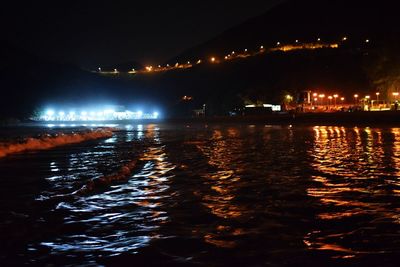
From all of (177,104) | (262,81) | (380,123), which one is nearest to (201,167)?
(380,123)

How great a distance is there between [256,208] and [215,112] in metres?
129

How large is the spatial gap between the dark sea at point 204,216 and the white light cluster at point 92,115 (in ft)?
480

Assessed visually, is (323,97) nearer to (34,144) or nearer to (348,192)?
(34,144)

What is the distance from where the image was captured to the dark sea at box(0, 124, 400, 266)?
6.53 metres

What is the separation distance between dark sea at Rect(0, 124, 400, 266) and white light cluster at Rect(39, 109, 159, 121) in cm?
14629

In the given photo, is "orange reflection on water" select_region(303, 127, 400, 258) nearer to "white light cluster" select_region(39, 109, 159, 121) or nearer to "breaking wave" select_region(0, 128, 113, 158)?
"breaking wave" select_region(0, 128, 113, 158)

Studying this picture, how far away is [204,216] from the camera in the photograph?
888 centimetres

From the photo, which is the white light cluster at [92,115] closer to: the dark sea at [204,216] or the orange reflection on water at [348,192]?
the orange reflection on water at [348,192]

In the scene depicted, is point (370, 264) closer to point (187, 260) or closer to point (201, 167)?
point (187, 260)

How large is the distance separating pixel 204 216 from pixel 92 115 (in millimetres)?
159950

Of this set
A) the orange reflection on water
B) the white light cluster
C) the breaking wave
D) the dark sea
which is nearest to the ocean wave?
the dark sea

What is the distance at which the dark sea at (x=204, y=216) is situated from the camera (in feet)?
21.4

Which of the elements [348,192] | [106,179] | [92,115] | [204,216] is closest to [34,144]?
[106,179]

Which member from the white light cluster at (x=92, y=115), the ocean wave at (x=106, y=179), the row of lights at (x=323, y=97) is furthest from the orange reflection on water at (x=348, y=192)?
the white light cluster at (x=92, y=115)
